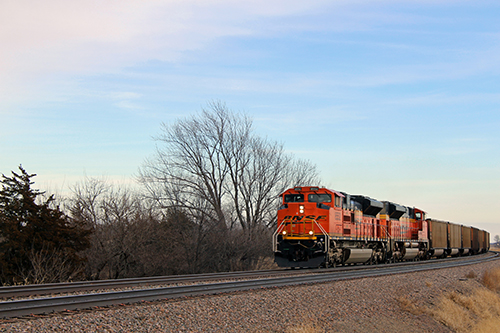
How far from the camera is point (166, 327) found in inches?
304

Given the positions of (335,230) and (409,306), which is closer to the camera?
(409,306)

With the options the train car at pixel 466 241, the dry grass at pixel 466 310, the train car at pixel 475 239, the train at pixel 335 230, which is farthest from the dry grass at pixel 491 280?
the train car at pixel 475 239

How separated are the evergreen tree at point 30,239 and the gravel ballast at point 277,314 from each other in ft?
31.5

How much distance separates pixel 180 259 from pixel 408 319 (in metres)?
16.1

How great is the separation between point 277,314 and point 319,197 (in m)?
10.9

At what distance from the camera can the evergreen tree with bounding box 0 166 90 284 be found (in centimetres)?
1747

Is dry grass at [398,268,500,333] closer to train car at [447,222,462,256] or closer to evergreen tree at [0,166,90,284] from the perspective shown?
evergreen tree at [0,166,90,284]

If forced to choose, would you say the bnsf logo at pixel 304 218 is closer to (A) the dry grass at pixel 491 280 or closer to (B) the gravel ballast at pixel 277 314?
(B) the gravel ballast at pixel 277 314

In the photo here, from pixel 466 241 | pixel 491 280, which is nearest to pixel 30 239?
pixel 491 280

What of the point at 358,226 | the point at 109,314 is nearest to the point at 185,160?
the point at 358,226

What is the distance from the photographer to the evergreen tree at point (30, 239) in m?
17.5

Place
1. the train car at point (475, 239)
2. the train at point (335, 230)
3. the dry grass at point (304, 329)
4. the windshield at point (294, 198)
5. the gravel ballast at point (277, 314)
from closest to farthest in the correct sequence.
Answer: the gravel ballast at point (277, 314) < the dry grass at point (304, 329) < the train at point (335, 230) < the windshield at point (294, 198) < the train car at point (475, 239)

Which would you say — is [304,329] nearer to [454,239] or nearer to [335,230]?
[335,230]

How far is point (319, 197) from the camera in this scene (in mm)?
20016
